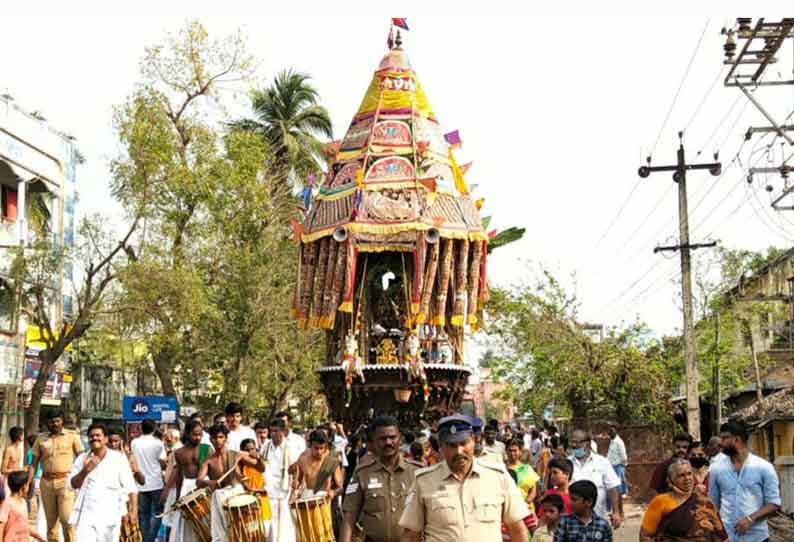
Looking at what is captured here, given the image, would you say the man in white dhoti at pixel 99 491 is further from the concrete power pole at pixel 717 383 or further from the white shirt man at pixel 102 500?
the concrete power pole at pixel 717 383

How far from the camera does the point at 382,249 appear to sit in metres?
37.3

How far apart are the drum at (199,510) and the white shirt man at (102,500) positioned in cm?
121

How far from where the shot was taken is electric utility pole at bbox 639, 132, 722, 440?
79.7 ft

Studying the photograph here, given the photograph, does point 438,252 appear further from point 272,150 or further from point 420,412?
point 272,150

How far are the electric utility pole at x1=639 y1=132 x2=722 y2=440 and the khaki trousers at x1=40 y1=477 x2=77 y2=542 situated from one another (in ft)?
47.2


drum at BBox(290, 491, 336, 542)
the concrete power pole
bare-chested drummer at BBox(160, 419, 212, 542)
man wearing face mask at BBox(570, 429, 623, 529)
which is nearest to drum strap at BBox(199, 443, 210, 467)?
bare-chested drummer at BBox(160, 419, 212, 542)

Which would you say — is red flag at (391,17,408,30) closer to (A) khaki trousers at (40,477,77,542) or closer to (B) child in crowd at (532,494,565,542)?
(A) khaki trousers at (40,477,77,542)

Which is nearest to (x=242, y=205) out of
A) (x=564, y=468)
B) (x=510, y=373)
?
(x=510, y=373)

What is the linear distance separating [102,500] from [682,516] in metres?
6.49

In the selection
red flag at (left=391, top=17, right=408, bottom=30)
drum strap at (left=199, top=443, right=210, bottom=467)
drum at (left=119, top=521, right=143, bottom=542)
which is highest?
red flag at (left=391, top=17, right=408, bottom=30)

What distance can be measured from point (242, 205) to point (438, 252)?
8.20 m

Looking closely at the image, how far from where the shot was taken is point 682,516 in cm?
745

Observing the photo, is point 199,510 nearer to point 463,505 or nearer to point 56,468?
point 56,468

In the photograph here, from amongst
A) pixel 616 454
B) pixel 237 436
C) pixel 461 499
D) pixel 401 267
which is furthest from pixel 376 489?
pixel 401 267
